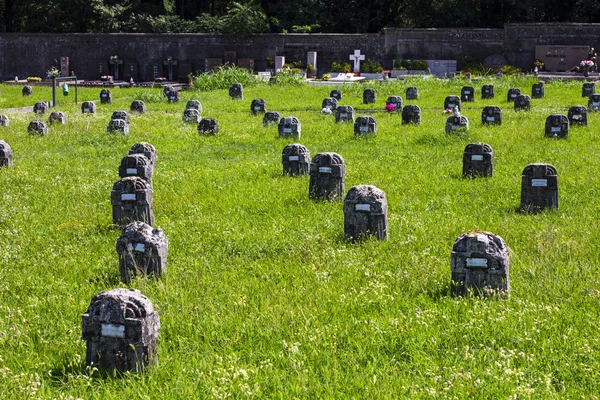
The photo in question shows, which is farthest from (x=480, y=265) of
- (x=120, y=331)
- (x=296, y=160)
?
(x=296, y=160)

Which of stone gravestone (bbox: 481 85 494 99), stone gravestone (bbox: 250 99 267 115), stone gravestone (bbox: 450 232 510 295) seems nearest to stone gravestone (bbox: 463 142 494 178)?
stone gravestone (bbox: 450 232 510 295)

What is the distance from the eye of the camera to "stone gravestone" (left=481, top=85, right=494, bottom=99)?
30422 millimetres

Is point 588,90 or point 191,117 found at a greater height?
point 588,90

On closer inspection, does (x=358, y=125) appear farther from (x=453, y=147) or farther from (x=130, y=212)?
(x=130, y=212)

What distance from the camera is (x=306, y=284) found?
8.23 meters

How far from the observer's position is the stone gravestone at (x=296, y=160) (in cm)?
1457

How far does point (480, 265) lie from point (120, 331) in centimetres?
345

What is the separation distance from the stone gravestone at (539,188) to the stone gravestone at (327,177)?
2.74 metres

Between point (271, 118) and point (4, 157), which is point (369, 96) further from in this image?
point (4, 157)

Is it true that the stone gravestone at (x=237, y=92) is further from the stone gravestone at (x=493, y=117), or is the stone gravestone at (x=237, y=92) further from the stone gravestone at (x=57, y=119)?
the stone gravestone at (x=493, y=117)

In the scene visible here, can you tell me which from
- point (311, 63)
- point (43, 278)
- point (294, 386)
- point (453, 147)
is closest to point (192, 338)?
point (294, 386)

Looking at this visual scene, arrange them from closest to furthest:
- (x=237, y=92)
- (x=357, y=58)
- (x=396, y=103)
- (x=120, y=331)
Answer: (x=120, y=331) → (x=396, y=103) → (x=237, y=92) → (x=357, y=58)

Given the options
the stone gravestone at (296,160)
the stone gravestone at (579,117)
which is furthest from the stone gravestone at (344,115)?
the stone gravestone at (296,160)

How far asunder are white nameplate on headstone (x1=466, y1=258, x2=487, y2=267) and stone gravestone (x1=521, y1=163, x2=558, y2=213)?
395 cm
